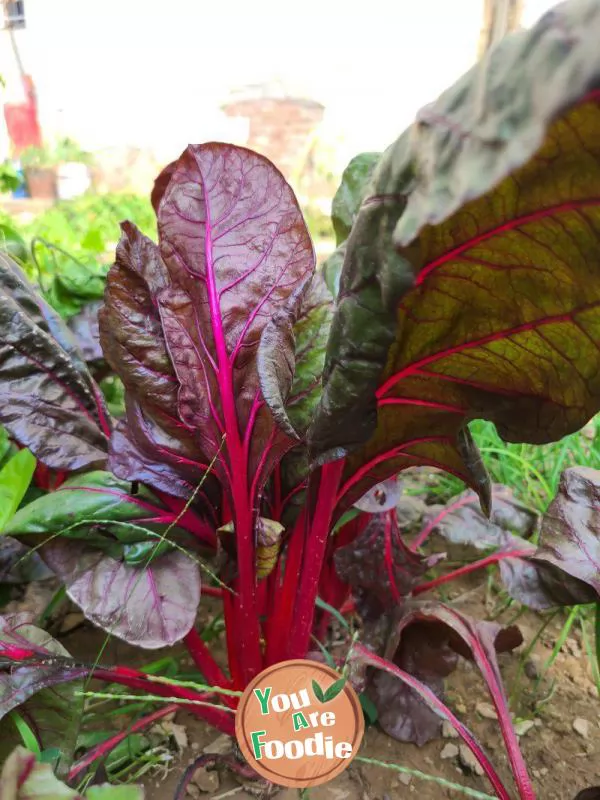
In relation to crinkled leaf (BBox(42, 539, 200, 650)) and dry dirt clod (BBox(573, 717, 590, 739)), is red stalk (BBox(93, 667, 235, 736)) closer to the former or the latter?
crinkled leaf (BBox(42, 539, 200, 650))

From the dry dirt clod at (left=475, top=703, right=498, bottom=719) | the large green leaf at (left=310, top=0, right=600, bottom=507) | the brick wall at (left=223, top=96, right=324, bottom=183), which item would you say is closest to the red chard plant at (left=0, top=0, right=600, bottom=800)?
the large green leaf at (left=310, top=0, right=600, bottom=507)

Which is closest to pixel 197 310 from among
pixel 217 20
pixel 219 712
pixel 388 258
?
pixel 388 258

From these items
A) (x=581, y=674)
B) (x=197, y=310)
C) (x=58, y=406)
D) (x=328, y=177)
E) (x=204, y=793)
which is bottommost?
(x=328, y=177)

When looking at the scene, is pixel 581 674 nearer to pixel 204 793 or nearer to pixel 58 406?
pixel 204 793

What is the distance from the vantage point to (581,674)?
0.94m

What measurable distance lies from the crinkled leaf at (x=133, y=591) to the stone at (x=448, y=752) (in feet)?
1.32

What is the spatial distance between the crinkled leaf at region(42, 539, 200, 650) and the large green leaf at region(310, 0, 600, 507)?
0.21m

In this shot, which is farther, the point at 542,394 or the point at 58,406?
the point at 58,406

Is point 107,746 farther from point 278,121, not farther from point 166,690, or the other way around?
point 278,121

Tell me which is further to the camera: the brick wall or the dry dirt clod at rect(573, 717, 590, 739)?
the brick wall

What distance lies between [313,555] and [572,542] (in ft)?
0.94

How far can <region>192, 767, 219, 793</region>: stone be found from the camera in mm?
736

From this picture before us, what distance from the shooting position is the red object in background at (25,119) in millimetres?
6898

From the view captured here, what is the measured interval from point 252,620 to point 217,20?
30.1 feet
